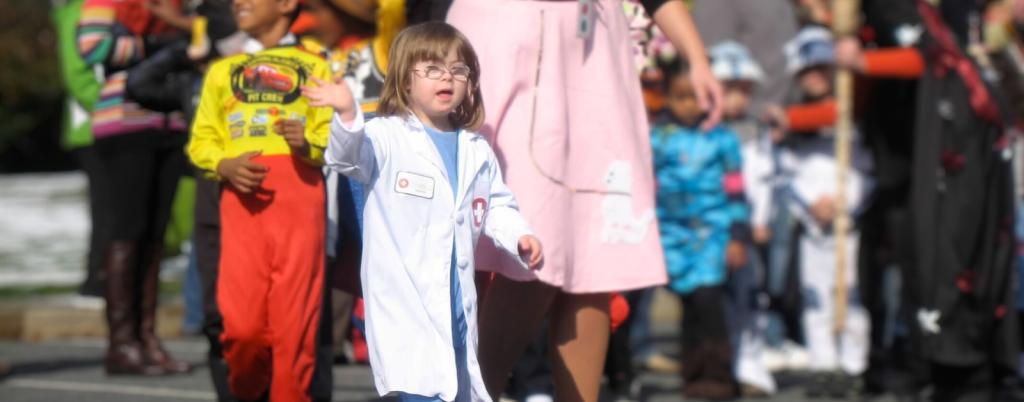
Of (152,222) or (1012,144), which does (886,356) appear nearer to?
(1012,144)

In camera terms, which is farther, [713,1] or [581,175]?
[713,1]

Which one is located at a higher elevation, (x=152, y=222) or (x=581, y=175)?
(x=581, y=175)

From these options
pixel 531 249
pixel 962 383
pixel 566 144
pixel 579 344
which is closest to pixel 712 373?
pixel 962 383

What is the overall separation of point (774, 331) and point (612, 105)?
219 inches

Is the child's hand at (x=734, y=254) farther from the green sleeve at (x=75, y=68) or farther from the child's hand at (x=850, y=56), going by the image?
the green sleeve at (x=75, y=68)

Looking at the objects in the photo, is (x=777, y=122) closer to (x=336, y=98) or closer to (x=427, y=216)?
(x=427, y=216)

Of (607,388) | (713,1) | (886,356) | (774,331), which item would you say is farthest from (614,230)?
(713,1)

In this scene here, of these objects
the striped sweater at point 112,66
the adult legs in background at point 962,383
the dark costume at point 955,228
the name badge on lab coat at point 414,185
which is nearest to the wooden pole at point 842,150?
the dark costume at point 955,228

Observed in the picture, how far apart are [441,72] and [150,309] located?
4211mm

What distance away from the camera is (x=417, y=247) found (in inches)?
167

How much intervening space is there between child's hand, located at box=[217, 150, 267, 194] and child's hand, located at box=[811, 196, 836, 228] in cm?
418

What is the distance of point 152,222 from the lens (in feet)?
26.1

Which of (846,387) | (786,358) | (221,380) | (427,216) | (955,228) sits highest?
(427,216)

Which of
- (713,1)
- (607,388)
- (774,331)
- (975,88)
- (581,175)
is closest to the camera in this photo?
(581,175)
